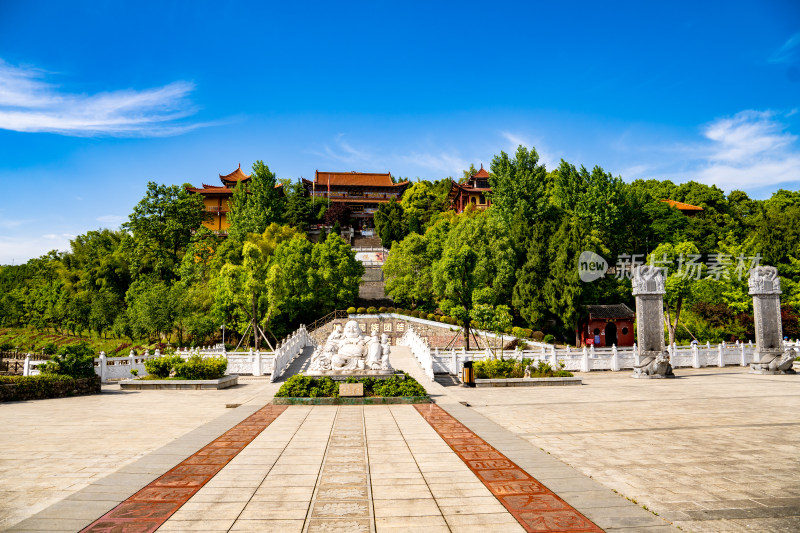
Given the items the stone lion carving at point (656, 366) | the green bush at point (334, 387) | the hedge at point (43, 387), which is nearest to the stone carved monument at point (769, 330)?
the stone lion carving at point (656, 366)

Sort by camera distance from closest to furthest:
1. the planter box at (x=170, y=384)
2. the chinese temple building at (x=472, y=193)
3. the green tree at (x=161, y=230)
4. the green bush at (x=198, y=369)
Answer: the planter box at (x=170, y=384) < the green bush at (x=198, y=369) < the green tree at (x=161, y=230) < the chinese temple building at (x=472, y=193)

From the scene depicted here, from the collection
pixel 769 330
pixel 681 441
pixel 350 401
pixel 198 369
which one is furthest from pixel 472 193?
pixel 681 441

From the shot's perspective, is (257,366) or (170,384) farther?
(257,366)

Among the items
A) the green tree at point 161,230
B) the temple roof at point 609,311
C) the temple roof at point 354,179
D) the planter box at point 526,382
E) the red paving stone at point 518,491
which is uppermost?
the temple roof at point 354,179

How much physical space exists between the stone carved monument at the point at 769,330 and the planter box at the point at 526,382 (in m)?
9.56

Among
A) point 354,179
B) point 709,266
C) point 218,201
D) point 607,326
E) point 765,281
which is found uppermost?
point 354,179

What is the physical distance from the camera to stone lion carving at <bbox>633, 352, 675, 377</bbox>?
1967 cm

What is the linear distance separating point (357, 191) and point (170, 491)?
2887 inches

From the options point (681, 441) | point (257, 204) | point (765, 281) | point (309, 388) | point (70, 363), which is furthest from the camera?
point (257, 204)

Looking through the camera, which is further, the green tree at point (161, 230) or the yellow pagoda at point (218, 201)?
the yellow pagoda at point (218, 201)

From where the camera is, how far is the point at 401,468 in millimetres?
6562

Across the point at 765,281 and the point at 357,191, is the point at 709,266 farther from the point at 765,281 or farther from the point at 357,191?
the point at 357,191

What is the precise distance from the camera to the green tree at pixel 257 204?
52031 mm

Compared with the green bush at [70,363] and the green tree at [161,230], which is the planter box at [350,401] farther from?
the green tree at [161,230]
